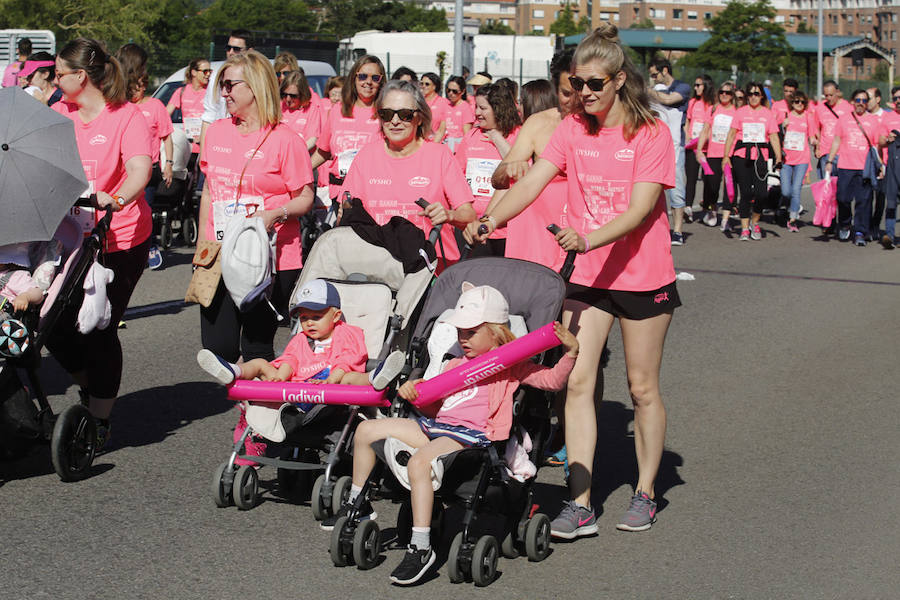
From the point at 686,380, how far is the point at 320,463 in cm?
369

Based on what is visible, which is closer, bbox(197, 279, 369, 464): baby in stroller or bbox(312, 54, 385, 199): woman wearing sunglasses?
bbox(197, 279, 369, 464): baby in stroller

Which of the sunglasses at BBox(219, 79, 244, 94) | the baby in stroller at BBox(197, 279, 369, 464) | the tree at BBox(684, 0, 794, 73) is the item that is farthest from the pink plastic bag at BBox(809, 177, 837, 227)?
the tree at BBox(684, 0, 794, 73)

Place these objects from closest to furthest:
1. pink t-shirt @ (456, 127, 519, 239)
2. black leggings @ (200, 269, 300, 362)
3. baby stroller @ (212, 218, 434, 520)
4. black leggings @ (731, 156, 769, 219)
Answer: baby stroller @ (212, 218, 434, 520), black leggings @ (200, 269, 300, 362), pink t-shirt @ (456, 127, 519, 239), black leggings @ (731, 156, 769, 219)

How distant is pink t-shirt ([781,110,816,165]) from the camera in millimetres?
18859

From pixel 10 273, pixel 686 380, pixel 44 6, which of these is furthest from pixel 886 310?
pixel 44 6

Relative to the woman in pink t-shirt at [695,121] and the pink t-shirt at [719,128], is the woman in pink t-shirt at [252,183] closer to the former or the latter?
the pink t-shirt at [719,128]

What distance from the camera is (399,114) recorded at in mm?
6945

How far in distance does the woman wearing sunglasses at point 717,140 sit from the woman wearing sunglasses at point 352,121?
7764 millimetres

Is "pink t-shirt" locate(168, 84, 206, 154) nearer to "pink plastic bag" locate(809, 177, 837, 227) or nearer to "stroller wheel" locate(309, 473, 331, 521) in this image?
"pink plastic bag" locate(809, 177, 837, 227)

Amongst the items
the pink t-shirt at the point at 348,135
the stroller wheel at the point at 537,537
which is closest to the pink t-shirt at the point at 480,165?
the pink t-shirt at the point at 348,135

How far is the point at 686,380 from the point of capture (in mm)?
9047

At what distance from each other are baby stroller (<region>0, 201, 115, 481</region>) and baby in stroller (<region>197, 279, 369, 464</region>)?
79 centimetres

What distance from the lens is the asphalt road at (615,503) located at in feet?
16.8

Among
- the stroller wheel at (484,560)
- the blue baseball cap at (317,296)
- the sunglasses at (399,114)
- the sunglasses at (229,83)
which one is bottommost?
the stroller wheel at (484,560)
